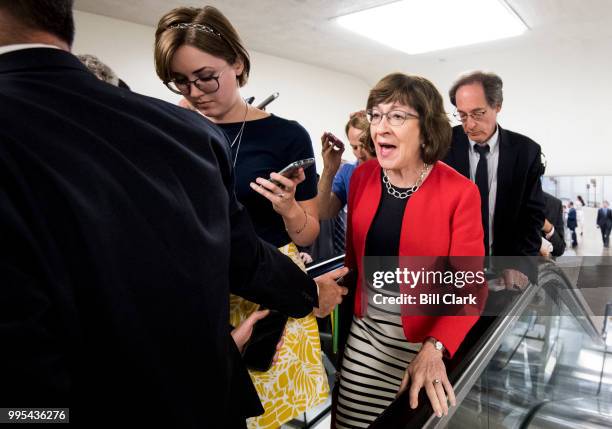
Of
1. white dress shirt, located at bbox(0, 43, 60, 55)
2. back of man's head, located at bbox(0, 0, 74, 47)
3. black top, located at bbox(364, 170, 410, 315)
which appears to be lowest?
black top, located at bbox(364, 170, 410, 315)

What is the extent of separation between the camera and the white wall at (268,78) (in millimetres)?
5918

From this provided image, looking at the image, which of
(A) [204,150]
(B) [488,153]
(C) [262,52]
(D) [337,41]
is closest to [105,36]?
(C) [262,52]

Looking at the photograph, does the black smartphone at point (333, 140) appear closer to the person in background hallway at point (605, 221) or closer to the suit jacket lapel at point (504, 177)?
the suit jacket lapel at point (504, 177)

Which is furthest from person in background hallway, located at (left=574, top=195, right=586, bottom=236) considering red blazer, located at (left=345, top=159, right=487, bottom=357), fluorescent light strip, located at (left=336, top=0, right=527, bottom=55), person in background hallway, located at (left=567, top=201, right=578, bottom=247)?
red blazer, located at (left=345, top=159, right=487, bottom=357)

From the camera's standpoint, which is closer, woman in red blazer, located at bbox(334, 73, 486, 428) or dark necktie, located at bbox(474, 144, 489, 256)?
woman in red blazer, located at bbox(334, 73, 486, 428)

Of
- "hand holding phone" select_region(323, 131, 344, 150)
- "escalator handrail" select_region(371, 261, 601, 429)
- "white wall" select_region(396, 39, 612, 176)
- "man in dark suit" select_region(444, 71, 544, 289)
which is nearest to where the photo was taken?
"escalator handrail" select_region(371, 261, 601, 429)

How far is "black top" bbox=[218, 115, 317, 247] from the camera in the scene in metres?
1.53

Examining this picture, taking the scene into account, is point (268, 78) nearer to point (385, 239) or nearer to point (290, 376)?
point (385, 239)

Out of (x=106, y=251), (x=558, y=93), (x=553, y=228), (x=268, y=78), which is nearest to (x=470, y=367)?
(x=106, y=251)

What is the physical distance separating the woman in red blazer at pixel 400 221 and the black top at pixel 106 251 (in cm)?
97

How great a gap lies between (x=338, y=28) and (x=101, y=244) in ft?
23.4

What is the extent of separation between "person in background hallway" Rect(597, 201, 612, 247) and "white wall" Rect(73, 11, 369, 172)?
5.80m

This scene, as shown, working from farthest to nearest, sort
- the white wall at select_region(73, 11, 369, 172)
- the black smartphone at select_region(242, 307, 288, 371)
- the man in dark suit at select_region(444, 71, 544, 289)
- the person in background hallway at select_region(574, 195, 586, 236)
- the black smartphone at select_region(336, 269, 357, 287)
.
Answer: the person in background hallway at select_region(574, 195, 586, 236) → the white wall at select_region(73, 11, 369, 172) → the man in dark suit at select_region(444, 71, 544, 289) → the black smartphone at select_region(336, 269, 357, 287) → the black smartphone at select_region(242, 307, 288, 371)

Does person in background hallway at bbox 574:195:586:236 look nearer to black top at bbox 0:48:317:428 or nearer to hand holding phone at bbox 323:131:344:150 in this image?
hand holding phone at bbox 323:131:344:150
